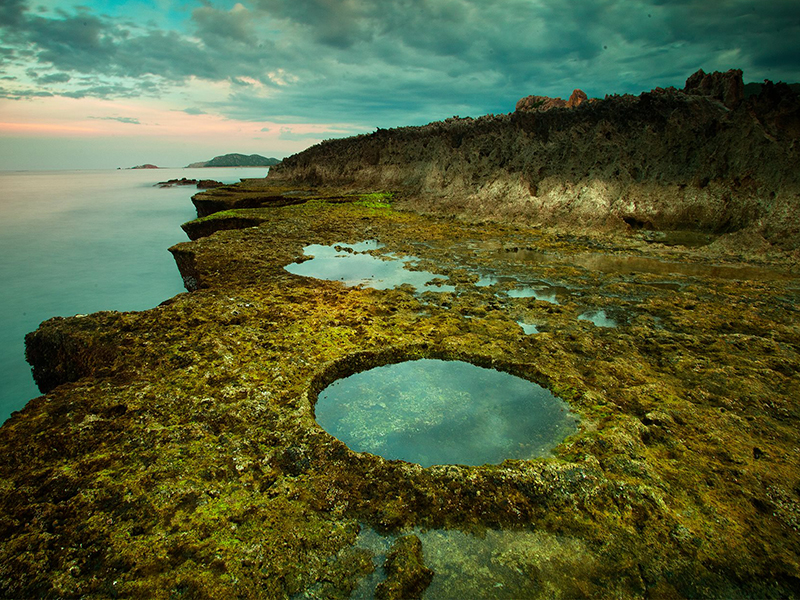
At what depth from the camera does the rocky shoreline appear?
2496mm

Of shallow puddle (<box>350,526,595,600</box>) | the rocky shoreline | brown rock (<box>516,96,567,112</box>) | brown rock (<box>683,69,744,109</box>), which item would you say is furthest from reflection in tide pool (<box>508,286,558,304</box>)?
brown rock (<box>516,96,567,112</box>)

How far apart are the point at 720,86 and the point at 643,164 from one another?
2.90 metres

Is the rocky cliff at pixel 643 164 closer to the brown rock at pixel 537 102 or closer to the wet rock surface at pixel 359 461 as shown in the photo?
the wet rock surface at pixel 359 461

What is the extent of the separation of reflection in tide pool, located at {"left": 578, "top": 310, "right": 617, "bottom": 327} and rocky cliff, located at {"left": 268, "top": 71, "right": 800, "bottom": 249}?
731 cm

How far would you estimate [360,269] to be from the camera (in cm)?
959

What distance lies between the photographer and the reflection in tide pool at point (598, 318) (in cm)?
634

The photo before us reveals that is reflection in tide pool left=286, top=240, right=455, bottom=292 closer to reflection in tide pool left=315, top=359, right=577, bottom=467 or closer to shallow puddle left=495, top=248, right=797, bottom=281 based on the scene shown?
shallow puddle left=495, top=248, right=797, bottom=281

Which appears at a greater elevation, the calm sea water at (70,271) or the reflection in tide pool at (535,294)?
the reflection in tide pool at (535,294)

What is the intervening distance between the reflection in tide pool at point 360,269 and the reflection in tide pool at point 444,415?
3344 mm

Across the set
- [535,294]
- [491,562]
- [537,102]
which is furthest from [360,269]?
[537,102]

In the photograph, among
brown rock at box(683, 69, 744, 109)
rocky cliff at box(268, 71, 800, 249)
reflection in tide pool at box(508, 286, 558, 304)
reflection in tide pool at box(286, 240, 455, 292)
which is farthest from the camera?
brown rock at box(683, 69, 744, 109)

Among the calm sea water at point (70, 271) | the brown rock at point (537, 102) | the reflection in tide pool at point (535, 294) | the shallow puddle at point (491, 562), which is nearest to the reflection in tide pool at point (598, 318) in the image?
the reflection in tide pool at point (535, 294)

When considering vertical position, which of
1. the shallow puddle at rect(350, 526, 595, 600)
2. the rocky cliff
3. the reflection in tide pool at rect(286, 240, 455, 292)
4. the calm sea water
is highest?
the rocky cliff

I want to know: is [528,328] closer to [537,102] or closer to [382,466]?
[382,466]
